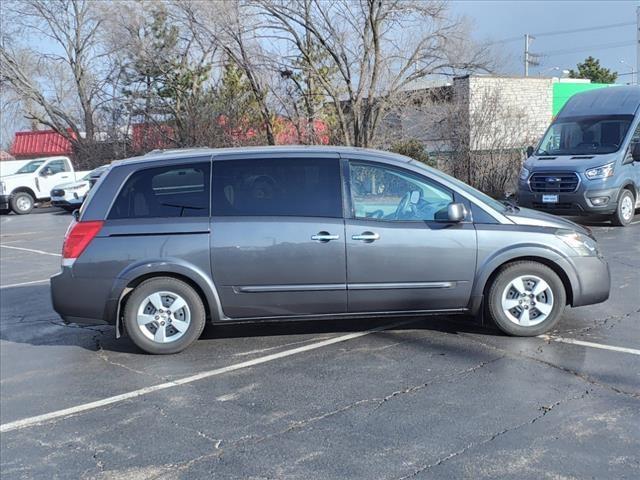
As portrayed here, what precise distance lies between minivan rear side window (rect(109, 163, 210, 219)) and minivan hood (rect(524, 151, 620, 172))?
8.93m

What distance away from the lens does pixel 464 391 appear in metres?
4.61

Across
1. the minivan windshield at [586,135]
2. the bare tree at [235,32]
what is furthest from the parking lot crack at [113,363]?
the bare tree at [235,32]

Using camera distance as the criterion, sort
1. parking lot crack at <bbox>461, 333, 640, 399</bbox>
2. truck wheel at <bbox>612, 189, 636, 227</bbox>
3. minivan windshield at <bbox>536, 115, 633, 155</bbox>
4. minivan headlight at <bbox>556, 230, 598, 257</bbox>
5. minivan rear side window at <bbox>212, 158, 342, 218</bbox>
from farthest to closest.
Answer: minivan windshield at <bbox>536, 115, 633, 155</bbox> < truck wheel at <bbox>612, 189, 636, 227</bbox> < minivan headlight at <bbox>556, 230, 598, 257</bbox> < minivan rear side window at <bbox>212, 158, 342, 218</bbox> < parking lot crack at <bbox>461, 333, 640, 399</bbox>

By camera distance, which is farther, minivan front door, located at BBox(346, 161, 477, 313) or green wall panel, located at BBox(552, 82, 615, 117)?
green wall panel, located at BBox(552, 82, 615, 117)

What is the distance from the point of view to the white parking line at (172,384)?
179 inches

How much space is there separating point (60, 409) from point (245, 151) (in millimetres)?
2682

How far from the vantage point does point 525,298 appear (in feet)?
18.7

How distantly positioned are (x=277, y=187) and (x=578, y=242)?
2799 mm

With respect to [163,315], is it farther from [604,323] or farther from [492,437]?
[604,323]

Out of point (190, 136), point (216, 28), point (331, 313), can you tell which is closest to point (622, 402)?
point (331, 313)

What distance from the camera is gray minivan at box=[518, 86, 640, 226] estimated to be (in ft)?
40.1

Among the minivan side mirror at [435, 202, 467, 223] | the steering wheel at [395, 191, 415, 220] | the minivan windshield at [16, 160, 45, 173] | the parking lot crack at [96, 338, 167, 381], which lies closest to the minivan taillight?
the parking lot crack at [96, 338, 167, 381]

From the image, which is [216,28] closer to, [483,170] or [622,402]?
[483,170]

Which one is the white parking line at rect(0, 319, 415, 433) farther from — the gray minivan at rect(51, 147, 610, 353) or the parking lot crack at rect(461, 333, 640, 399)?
the parking lot crack at rect(461, 333, 640, 399)
